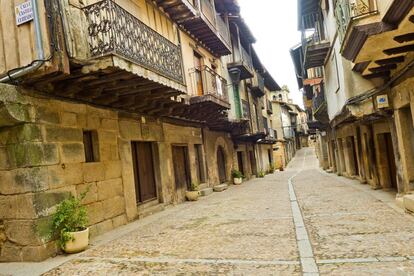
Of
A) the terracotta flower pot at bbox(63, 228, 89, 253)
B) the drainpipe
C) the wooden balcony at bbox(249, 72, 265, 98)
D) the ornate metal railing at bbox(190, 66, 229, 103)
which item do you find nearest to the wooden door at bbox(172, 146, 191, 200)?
the ornate metal railing at bbox(190, 66, 229, 103)

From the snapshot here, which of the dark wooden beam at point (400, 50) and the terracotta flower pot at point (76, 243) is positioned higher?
the dark wooden beam at point (400, 50)

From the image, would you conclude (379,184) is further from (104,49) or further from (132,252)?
(104,49)

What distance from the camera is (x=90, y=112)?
7.15 metres

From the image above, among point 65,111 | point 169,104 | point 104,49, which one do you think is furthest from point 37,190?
point 169,104

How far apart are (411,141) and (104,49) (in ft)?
23.1

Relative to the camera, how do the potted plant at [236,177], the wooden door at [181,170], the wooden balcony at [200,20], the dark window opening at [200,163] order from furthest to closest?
the potted plant at [236,177] → the dark window opening at [200,163] → the wooden door at [181,170] → the wooden balcony at [200,20]

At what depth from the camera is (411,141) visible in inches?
309

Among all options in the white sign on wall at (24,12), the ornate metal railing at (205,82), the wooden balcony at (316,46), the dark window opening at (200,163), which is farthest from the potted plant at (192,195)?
the white sign on wall at (24,12)

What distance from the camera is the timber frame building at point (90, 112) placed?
17.9 ft

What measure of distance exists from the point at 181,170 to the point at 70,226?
6.35m

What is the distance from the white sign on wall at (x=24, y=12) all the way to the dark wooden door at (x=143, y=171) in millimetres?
4401

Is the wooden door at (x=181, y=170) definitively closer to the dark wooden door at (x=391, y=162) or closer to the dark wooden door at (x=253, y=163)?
the dark wooden door at (x=391, y=162)

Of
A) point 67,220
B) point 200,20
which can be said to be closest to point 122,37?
point 67,220

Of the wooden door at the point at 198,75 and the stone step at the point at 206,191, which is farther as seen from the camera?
the stone step at the point at 206,191
